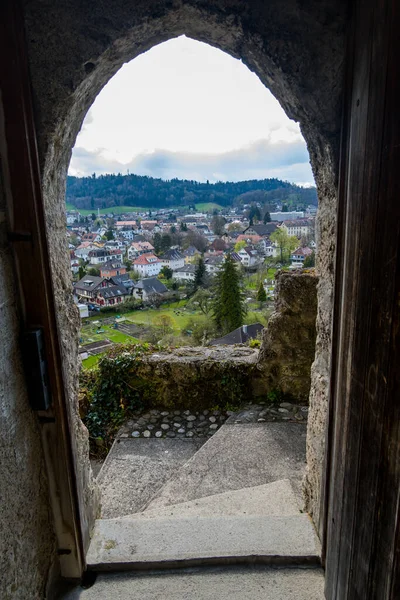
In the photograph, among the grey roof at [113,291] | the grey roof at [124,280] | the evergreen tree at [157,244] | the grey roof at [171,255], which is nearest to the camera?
the grey roof at [113,291]

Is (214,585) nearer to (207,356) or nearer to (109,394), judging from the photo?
(207,356)

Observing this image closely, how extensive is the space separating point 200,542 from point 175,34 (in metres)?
2.29

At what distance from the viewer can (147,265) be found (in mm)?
21594

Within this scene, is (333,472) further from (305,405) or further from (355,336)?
(305,405)

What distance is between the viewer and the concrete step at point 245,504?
7.96ft

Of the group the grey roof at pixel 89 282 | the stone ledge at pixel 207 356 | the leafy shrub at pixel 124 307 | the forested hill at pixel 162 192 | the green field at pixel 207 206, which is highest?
the forested hill at pixel 162 192

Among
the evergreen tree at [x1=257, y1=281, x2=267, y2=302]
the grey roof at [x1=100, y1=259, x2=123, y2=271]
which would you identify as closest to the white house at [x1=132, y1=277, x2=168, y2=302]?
the grey roof at [x1=100, y1=259, x2=123, y2=271]

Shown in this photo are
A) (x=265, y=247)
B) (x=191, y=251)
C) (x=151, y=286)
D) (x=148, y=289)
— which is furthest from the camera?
(x=191, y=251)

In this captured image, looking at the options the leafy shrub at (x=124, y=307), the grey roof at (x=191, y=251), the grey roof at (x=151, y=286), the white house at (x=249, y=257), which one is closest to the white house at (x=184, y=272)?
the grey roof at (x=191, y=251)

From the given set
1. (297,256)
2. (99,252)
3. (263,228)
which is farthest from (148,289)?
(263,228)

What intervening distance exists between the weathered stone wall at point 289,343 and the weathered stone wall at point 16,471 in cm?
351

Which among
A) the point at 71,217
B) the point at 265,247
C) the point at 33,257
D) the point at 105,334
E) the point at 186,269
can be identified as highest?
the point at 71,217

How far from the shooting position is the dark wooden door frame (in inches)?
49.8

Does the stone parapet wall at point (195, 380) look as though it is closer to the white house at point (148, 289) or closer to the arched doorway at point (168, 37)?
the arched doorway at point (168, 37)
